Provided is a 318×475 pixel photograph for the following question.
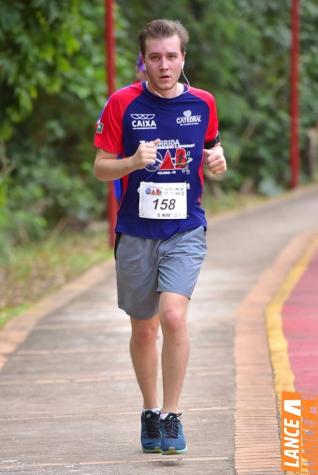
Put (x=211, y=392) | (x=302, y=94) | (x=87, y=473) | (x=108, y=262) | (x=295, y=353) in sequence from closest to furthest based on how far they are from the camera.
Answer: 1. (x=87, y=473)
2. (x=211, y=392)
3. (x=295, y=353)
4. (x=108, y=262)
5. (x=302, y=94)

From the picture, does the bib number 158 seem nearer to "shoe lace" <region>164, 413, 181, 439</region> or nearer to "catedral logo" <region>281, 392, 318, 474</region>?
"shoe lace" <region>164, 413, 181, 439</region>

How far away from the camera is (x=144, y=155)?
534 centimetres

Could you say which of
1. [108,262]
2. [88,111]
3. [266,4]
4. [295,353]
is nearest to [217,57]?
[266,4]

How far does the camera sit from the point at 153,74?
555 cm

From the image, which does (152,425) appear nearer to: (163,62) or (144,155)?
(144,155)

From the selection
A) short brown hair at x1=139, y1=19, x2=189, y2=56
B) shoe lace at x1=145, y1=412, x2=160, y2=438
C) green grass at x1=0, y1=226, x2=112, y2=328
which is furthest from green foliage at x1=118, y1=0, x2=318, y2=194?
shoe lace at x1=145, y1=412, x2=160, y2=438

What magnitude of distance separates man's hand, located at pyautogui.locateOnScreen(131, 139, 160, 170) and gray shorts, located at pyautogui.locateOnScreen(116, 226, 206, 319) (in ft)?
1.35

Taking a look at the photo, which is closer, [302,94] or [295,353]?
[295,353]

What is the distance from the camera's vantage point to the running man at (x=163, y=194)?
554cm

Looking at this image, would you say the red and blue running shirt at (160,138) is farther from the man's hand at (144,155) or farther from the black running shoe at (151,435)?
the black running shoe at (151,435)

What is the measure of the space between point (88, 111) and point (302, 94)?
30.9ft

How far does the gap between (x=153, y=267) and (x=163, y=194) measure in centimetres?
34

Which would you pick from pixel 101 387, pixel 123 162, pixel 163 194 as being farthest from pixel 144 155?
pixel 101 387

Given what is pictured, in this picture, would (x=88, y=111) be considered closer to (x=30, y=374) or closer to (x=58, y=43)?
(x=58, y=43)
